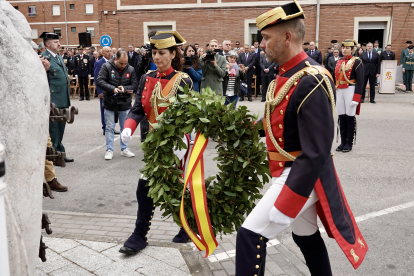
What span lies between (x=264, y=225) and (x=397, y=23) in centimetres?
2409

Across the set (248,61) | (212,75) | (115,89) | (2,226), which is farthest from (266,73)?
(2,226)

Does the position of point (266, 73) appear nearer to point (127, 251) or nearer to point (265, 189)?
point (265, 189)

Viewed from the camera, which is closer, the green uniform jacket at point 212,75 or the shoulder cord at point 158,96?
the shoulder cord at point 158,96

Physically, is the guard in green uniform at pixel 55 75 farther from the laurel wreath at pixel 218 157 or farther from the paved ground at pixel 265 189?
the laurel wreath at pixel 218 157

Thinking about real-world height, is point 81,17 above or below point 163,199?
above

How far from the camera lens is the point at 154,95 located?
4215 mm

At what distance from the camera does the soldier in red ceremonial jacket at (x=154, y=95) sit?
3.93 meters

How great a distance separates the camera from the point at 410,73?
771 inches

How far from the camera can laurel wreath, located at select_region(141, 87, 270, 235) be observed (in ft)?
10.8

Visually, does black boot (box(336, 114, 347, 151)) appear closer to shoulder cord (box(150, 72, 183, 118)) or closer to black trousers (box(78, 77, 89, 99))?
shoulder cord (box(150, 72, 183, 118))

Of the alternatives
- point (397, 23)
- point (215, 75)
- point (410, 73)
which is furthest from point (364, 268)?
point (397, 23)

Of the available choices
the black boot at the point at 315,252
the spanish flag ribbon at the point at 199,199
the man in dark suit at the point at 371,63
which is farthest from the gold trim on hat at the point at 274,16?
the man in dark suit at the point at 371,63

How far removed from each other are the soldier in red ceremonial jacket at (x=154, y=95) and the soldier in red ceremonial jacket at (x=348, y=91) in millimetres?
4981

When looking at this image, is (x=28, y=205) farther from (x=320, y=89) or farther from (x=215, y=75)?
(x=215, y=75)
